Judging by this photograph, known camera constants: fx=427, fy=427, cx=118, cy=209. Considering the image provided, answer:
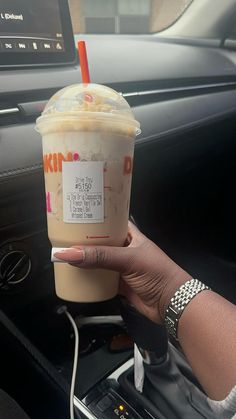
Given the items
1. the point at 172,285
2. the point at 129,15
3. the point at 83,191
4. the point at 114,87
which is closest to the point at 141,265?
the point at 172,285

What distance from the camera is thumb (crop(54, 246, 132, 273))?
2.16 feet

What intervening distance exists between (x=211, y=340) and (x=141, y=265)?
168 millimetres

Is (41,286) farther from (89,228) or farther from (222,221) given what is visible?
(222,221)

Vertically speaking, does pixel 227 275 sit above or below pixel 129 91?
below

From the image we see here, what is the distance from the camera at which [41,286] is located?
108cm

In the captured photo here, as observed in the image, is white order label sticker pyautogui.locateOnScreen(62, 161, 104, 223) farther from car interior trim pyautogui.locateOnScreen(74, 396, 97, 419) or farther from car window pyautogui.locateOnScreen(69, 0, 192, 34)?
car window pyautogui.locateOnScreen(69, 0, 192, 34)

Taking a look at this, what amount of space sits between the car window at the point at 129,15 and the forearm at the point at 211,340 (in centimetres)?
103

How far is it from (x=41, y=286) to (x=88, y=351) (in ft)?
0.79

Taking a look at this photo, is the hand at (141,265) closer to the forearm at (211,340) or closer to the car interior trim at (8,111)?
the forearm at (211,340)

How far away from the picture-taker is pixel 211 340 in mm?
706

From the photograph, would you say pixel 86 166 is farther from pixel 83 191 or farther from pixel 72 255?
pixel 72 255

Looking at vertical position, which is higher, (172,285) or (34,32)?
(34,32)

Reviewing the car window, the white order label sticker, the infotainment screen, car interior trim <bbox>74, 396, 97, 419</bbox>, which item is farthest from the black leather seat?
the car window

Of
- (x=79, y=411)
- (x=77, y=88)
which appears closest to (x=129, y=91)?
(x=77, y=88)
